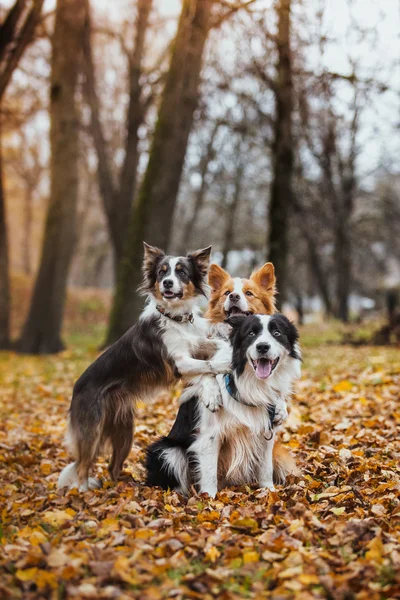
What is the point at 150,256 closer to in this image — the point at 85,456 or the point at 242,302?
the point at 242,302

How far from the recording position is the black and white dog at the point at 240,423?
4.75m

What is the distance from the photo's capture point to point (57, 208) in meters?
16.5

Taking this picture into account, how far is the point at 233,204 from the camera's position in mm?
25000

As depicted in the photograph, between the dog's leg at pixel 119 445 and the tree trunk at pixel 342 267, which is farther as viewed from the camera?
the tree trunk at pixel 342 267

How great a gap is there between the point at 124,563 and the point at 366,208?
98.5 feet

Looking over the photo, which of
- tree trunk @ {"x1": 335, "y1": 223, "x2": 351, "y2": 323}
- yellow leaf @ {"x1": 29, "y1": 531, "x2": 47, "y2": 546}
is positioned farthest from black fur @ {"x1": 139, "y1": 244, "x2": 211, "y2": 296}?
tree trunk @ {"x1": 335, "y1": 223, "x2": 351, "y2": 323}

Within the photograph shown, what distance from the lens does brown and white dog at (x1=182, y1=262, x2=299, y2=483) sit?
5285 millimetres

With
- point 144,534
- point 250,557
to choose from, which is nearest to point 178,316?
point 144,534

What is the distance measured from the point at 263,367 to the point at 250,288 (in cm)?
133

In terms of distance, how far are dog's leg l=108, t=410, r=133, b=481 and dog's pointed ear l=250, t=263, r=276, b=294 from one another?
1.85 metres

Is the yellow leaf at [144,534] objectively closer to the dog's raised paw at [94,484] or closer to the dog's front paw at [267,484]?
the dog's front paw at [267,484]

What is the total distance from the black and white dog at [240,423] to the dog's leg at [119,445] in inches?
21.7

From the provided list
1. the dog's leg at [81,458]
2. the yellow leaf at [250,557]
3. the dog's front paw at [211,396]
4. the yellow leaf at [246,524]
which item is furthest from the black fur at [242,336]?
the yellow leaf at [250,557]

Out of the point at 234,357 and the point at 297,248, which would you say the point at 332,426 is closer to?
the point at 234,357
